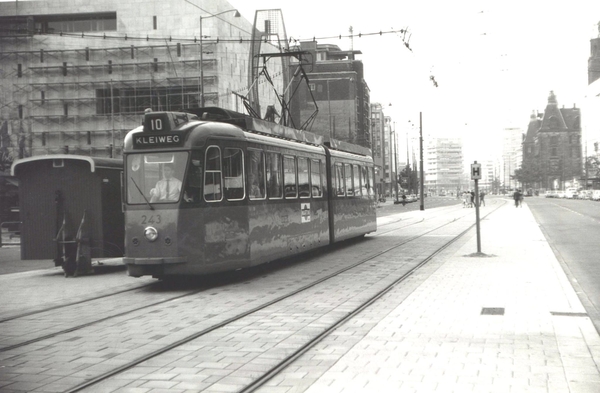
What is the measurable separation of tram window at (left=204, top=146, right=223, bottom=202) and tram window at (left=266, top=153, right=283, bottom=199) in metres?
2.07

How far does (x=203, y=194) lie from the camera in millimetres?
12500

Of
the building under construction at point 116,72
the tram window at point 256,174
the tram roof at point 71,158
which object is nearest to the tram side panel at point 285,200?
the tram window at point 256,174

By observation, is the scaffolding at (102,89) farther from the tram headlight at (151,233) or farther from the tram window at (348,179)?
the tram headlight at (151,233)

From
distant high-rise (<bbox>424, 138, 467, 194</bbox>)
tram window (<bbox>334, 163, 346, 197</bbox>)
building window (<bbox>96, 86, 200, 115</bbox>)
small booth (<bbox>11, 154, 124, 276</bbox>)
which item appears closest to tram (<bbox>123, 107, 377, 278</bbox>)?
small booth (<bbox>11, 154, 124, 276</bbox>)

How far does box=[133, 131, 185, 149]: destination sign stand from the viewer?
12375 mm

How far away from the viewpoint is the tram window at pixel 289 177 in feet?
52.0

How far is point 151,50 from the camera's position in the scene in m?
59.6

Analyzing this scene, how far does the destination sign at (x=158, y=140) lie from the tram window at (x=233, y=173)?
963 mm

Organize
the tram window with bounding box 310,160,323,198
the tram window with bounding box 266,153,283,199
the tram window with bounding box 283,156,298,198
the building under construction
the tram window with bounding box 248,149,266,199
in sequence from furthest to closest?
1. the building under construction
2. the tram window with bounding box 310,160,323,198
3. the tram window with bounding box 283,156,298,198
4. the tram window with bounding box 266,153,283,199
5. the tram window with bounding box 248,149,266,199

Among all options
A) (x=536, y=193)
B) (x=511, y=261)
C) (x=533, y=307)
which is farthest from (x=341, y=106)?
(x=533, y=307)

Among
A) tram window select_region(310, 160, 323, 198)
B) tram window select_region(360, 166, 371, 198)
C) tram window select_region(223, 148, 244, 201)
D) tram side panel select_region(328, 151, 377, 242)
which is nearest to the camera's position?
tram window select_region(223, 148, 244, 201)

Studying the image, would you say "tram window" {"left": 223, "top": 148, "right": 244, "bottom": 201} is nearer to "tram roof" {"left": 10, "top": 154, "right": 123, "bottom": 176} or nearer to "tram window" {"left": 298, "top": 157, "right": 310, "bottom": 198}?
"tram window" {"left": 298, "top": 157, "right": 310, "bottom": 198}

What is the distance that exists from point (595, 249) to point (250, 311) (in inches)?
522

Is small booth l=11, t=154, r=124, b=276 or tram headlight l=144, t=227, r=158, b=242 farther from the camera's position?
small booth l=11, t=154, r=124, b=276
